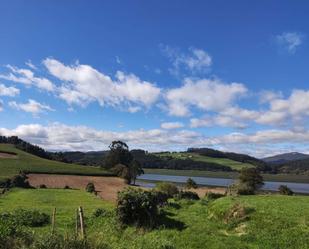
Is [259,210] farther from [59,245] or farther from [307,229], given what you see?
[59,245]

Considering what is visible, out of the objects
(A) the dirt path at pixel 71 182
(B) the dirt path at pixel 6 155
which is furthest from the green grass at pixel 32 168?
(A) the dirt path at pixel 71 182

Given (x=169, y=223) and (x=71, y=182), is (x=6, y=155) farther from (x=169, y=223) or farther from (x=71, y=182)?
(x=169, y=223)

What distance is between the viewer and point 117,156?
540 feet

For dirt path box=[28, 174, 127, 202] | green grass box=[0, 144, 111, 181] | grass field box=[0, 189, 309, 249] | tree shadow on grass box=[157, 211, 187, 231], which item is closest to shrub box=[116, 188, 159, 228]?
tree shadow on grass box=[157, 211, 187, 231]

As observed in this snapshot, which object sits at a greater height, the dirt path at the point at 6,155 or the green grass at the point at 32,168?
the dirt path at the point at 6,155

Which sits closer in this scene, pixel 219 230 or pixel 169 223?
pixel 219 230

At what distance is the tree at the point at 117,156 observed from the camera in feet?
538

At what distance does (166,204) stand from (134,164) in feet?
295

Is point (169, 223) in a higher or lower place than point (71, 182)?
lower

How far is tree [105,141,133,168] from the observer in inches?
6452

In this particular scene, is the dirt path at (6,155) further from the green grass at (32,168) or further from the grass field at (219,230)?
the grass field at (219,230)

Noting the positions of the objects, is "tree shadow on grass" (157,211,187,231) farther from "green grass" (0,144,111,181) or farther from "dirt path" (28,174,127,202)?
"green grass" (0,144,111,181)

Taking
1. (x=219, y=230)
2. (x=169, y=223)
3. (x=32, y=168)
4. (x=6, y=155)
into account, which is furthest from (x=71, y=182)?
(x=219, y=230)

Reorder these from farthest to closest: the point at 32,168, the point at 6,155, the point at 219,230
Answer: the point at 6,155 < the point at 32,168 < the point at 219,230
